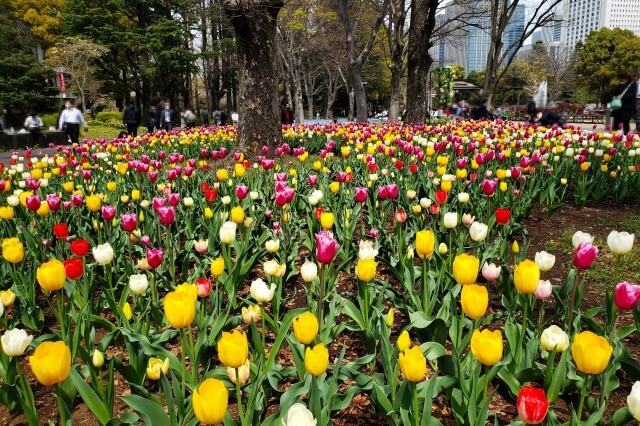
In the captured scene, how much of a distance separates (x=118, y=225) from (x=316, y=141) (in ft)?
20.6

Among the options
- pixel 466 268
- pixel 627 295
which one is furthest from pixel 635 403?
pixel 466 268

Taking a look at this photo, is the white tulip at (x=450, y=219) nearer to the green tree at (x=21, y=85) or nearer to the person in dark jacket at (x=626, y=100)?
the person in dark jacket at (x=626, y=100)

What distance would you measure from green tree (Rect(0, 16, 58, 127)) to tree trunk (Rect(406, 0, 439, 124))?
22.0 meters

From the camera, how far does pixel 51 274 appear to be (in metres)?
1.80

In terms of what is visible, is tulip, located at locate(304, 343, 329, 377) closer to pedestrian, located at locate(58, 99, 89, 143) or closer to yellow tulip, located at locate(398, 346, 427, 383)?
yellow tulip, located at locate(398, 346, 427, 383)

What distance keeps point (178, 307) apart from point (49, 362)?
14.2 inches

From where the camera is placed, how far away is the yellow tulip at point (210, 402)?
1.12 metres

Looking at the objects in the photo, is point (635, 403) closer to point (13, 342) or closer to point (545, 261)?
point (545, 261)

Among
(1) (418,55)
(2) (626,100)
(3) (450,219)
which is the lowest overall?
(3) (450,219)

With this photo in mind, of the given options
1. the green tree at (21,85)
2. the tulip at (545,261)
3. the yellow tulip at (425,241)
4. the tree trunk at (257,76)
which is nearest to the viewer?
the tulip at (545,261)

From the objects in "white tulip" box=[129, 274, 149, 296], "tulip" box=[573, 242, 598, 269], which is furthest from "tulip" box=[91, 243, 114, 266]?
"tulip" box=[573, 242, 598, 269]

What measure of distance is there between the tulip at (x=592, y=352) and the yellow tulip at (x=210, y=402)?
3.01ft

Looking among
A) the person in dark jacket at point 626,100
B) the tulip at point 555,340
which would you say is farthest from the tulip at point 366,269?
the person in dark jacket at point 626,100

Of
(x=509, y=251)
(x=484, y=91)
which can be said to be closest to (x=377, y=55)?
(x=484, y=91)
